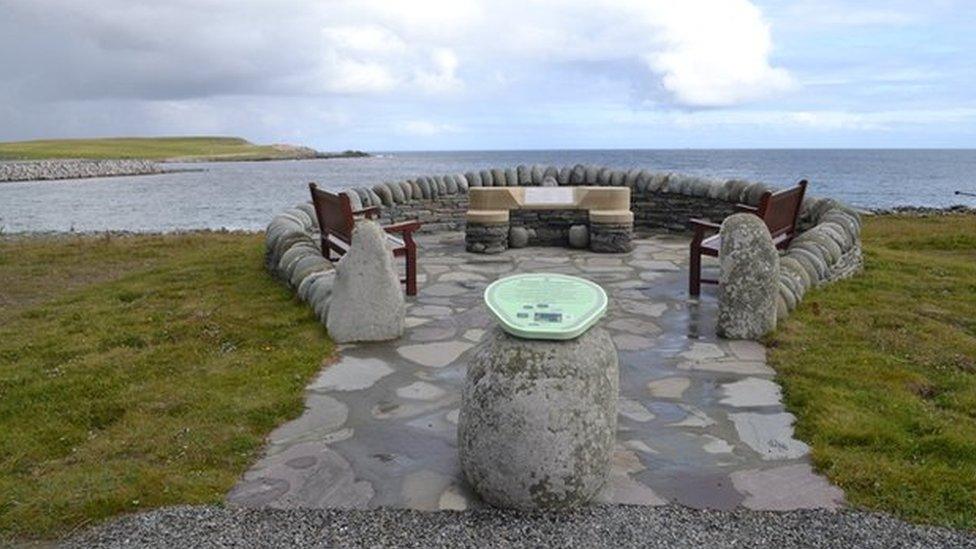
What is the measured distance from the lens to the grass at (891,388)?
3.88 meters

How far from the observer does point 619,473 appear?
4102 mm

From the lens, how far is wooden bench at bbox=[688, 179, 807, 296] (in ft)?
25.2

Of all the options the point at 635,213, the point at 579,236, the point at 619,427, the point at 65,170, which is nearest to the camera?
the point at 619,427

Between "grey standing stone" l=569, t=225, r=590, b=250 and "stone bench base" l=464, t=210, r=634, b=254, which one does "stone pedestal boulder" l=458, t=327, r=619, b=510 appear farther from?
"grey standing stone" l=569, t=225, r=590, b=250

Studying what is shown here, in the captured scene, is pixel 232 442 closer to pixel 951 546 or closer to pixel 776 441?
pixel 776 441

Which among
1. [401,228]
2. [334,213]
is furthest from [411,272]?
[334,213]

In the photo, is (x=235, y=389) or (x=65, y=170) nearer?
(x=235, y=389)

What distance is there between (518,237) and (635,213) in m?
2.52

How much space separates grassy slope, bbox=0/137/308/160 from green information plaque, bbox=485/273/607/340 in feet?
393

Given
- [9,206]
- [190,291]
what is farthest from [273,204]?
[190,291]

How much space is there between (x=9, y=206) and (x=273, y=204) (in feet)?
41.9

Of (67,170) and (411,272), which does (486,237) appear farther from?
(67,170)

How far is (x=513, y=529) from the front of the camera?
3514 millimetres

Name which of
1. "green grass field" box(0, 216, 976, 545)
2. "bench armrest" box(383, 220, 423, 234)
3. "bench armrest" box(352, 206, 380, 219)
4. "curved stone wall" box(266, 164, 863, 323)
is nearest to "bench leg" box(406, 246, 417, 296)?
"bench armrest" box(383, 220, 423, 234)
